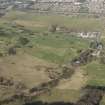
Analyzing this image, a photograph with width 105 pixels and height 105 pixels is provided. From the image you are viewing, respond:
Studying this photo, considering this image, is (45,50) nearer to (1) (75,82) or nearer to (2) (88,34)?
(1) (75,82)

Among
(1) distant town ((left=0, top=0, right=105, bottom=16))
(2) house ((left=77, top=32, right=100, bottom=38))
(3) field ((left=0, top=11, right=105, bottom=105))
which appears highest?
(1) distant town ((left=0, top=0, right=105, bottom=16))

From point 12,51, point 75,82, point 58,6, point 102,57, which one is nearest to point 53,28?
point 12,51

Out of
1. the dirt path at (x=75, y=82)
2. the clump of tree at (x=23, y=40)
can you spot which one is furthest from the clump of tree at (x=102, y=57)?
the clump of tree at (x=23, y=40)

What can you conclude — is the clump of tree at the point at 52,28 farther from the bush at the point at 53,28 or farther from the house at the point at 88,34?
the house at the point at 88,34

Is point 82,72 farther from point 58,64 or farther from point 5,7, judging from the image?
point 5,7

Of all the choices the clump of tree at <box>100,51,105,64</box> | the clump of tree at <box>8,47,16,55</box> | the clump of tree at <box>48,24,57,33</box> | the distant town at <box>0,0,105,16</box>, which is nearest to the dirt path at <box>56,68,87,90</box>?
the clump of tree at <box>100,51,105,64</box>

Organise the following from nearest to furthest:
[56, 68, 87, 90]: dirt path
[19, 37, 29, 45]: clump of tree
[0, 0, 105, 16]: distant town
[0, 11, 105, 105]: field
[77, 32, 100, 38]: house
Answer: [56, 68, 87, 90]: dirt path
[0, 11, 105, 105]: field
[19, 37, 29, 45]: clump of tree
[77, 32, 100, 38]: house
[0, 0, 105, 16]: distant town

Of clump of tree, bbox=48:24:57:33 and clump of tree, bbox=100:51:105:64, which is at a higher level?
clump of tree, bbox=48:24:57:33

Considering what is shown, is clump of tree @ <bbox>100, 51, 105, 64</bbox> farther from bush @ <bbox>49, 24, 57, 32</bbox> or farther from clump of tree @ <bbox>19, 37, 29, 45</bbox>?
bush @ <bbox>49, 24, 57, 32</bbox>
